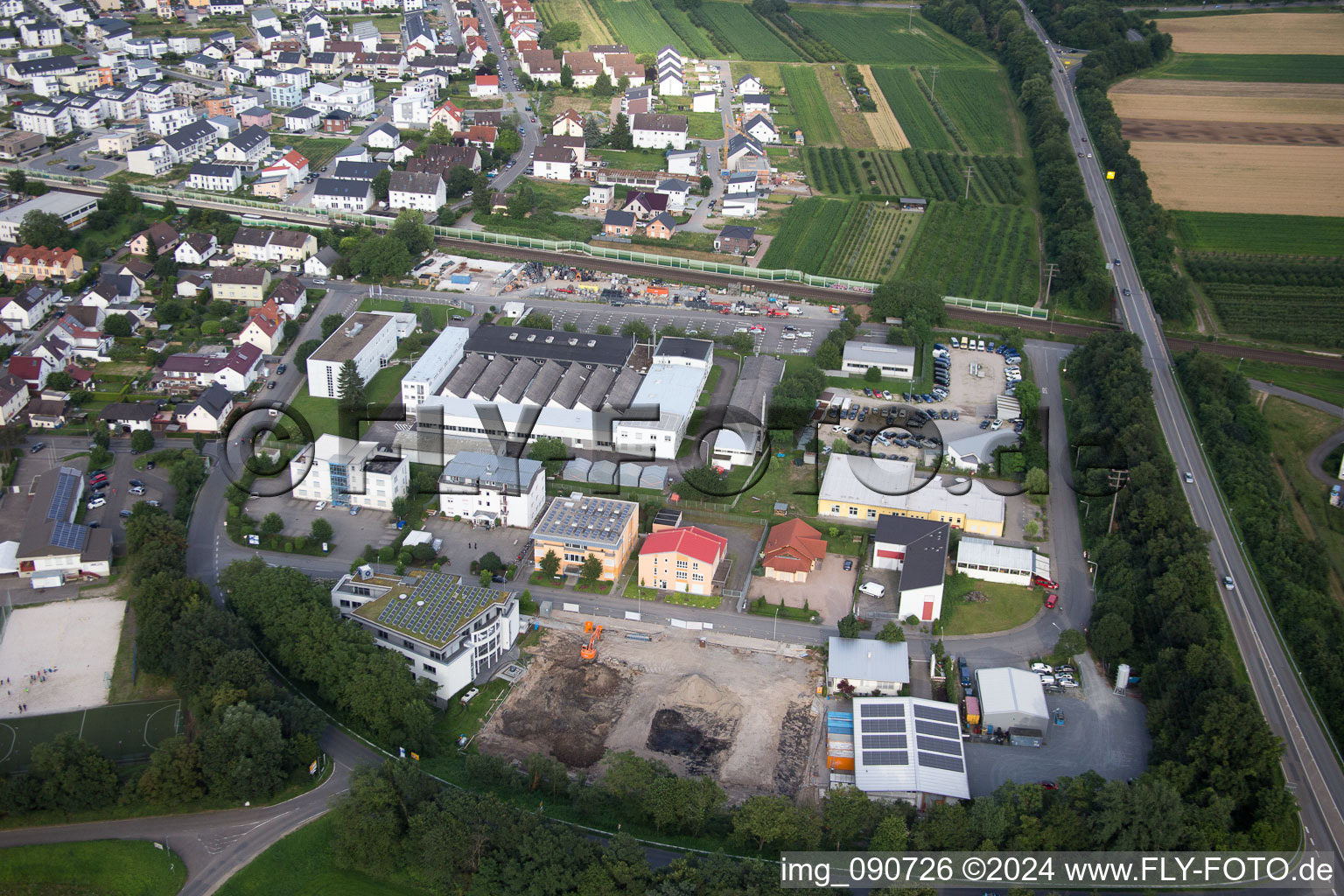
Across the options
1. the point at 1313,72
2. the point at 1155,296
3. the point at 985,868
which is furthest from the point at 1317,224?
the point at 985,868

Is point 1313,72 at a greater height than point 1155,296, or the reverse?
point 1313,72

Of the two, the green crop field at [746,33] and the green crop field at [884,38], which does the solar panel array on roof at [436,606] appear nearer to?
the green crop field at [746,33]

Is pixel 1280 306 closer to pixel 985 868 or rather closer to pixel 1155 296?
pixel 1155 296

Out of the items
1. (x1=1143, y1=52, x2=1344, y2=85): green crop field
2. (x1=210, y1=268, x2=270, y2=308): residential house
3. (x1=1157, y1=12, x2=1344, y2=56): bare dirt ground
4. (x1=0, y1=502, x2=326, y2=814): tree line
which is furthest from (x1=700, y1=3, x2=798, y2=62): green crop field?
(x1=0, y1=502, x2=326, y2=814): tree line

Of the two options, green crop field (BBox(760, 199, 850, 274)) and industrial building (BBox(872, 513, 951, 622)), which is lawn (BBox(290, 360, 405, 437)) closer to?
industrial building (BBox(872, 513, 951, 622))

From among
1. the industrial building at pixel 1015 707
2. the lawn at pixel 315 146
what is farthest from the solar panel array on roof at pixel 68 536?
the lawn at pixel 315 146

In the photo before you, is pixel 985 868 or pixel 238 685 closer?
pixel 985 868
